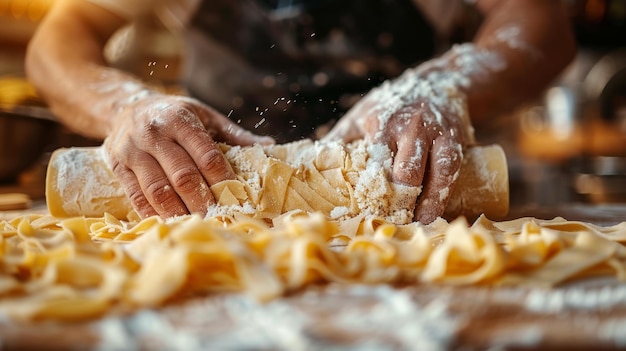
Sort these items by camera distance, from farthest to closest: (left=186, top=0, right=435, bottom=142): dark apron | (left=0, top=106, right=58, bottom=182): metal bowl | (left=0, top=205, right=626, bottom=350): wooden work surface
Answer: (left=0, top=106, right=58, bottom=182): metal bowl → (left=186, top=0, right=435, bottom=142): dark apron → (left=0, top=205, right=626, bottom=350): wooden work surface

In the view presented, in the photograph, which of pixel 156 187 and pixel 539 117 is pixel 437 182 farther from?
pixel 539 117

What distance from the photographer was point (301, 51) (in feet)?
5.71

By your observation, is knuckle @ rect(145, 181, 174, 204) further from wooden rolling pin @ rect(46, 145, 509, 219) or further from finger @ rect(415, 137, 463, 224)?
finger @ rect(415, 137, 463, 224)

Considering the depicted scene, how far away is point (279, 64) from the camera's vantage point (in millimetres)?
1765

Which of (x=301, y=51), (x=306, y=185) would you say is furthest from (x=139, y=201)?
(x=301, y=51)

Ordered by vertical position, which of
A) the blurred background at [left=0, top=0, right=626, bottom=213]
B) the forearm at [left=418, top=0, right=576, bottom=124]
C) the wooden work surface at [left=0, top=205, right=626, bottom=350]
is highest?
the forearm at [left=418, top=0, right=576, bottom=124]

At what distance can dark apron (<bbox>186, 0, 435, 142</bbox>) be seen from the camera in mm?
1726

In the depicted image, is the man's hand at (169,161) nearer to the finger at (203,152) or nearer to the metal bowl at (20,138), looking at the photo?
the finger at (203,152)

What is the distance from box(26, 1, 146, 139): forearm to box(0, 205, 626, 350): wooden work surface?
0.81m

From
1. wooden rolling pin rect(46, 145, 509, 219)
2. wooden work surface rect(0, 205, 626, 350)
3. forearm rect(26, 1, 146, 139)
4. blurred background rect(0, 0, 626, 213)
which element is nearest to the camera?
wooden work surface rect(0, 205, 626, 350)

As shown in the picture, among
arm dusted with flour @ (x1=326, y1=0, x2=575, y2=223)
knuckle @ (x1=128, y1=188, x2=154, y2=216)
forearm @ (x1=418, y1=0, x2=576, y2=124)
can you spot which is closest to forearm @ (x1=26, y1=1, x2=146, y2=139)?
knuckle @ (x1=128, y1=188, x2=154, y2=216)

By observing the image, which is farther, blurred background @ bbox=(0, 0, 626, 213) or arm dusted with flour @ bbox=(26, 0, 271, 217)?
blurred background @ bbox=(0, 0, 626, 213)

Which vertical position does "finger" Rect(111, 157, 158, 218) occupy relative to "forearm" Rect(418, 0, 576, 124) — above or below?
below

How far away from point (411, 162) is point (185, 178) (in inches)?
14.9
